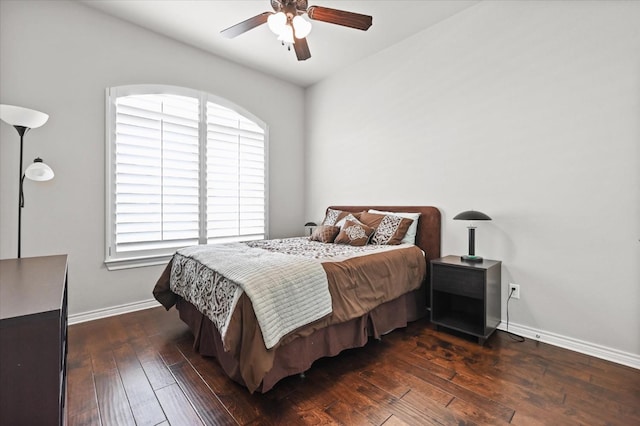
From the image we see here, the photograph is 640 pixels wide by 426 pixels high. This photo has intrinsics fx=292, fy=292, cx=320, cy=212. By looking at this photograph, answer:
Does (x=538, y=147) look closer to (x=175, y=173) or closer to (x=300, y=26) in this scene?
(x=300, y=26)

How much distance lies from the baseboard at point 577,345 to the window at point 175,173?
3173 mm

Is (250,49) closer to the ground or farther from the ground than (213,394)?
farther from the ground

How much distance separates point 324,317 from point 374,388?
51 centimetres

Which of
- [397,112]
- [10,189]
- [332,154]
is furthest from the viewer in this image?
[332,154]

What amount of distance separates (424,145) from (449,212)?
78 cm

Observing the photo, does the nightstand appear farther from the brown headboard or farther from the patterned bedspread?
the patterned bedspread

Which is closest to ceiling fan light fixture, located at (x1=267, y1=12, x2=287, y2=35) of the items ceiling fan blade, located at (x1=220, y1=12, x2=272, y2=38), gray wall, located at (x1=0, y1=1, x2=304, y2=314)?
ceiling fan blade, located at (x1=220, y1=12, x2=272, y2=38)

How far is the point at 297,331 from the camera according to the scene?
69.7 inches

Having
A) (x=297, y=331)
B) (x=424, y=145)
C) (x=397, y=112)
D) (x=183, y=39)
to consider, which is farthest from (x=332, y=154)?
(x=297, y=331)

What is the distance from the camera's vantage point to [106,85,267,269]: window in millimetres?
3000

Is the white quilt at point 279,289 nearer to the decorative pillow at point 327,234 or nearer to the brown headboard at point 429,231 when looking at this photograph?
the decorative pillow at point 327,234

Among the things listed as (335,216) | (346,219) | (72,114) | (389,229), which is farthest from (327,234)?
(72,114)

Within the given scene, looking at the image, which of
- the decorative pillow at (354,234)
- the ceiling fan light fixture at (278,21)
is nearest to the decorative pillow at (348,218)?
the decorative pillow at (354,234)

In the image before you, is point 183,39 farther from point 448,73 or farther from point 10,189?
point 448,73
